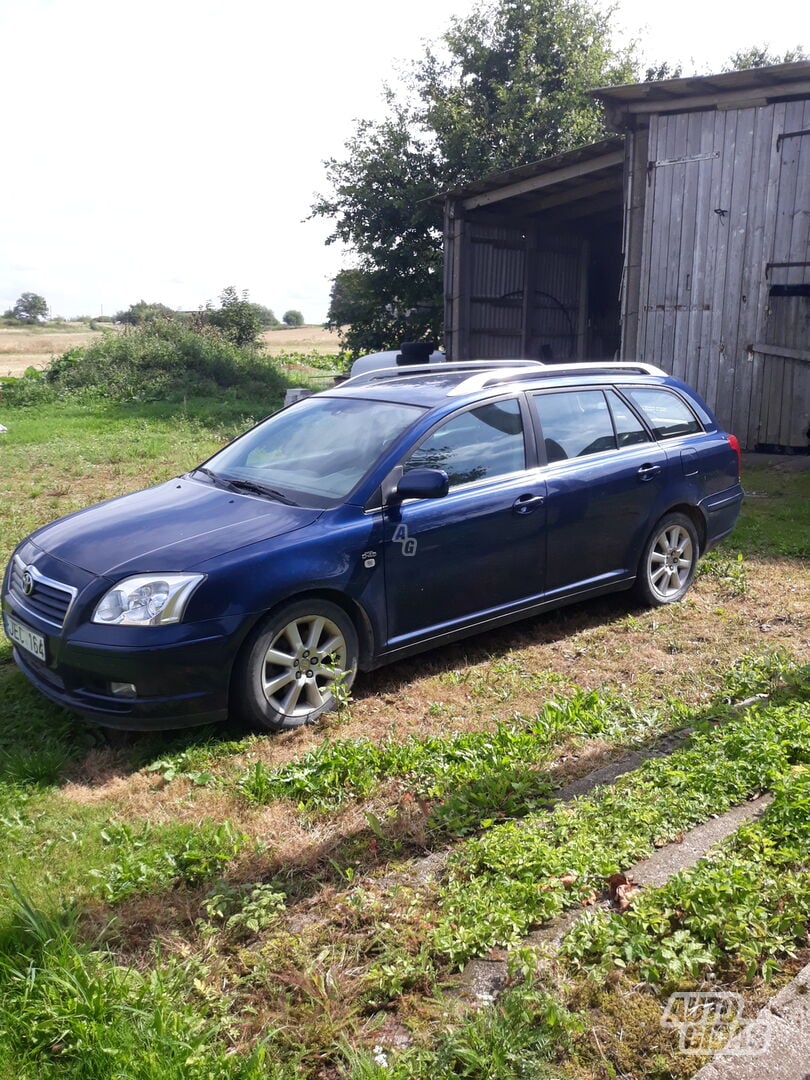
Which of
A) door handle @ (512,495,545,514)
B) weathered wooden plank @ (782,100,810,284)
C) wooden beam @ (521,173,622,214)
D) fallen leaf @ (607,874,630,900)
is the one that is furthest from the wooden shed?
fallen leaf @ (607,874,630,900)

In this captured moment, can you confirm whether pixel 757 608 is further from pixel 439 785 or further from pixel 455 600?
pixel 439 785

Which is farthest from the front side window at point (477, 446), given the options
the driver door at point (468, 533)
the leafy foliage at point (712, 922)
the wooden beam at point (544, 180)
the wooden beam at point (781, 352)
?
the wooden beam at point (544, 180)

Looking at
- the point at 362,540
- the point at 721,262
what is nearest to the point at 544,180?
the point at 721,262

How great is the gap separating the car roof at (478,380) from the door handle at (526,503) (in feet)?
2.05

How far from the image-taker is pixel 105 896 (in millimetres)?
3086

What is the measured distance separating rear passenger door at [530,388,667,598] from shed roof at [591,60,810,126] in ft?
21.5

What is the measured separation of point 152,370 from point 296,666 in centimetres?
1851

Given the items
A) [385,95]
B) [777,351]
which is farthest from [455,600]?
[385,95]

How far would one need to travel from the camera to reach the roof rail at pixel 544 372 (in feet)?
17.6

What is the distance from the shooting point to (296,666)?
436 cm

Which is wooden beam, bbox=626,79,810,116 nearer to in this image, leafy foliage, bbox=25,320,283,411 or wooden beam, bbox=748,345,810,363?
wooden beam, bbox=748,345,810,363

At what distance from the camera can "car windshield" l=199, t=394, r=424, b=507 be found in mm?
4836

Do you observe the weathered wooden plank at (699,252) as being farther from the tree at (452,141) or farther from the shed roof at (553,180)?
the tree at (452,141)

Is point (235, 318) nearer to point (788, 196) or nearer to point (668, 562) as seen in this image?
point (788, 196)
